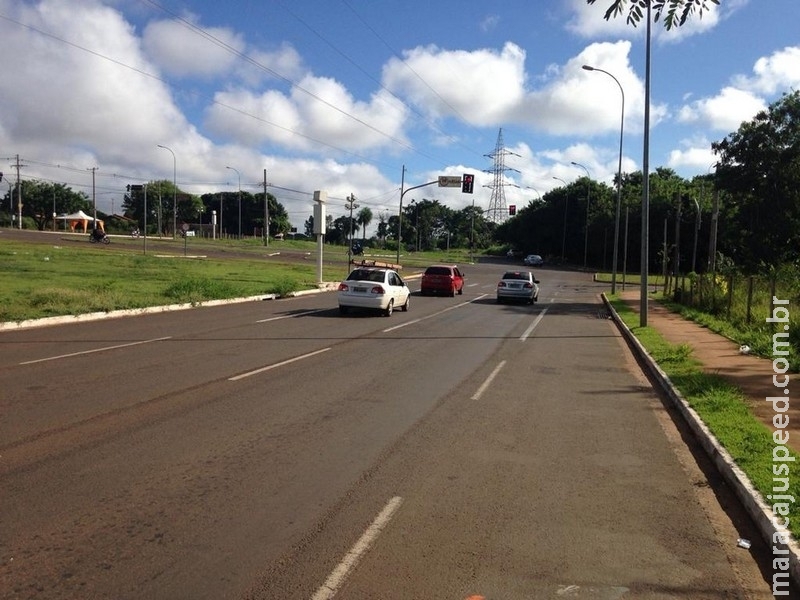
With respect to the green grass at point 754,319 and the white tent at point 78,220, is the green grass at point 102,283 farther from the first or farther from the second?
the white tent at point 78,220

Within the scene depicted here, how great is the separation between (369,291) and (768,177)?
2155cm

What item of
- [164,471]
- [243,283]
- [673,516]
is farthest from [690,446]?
[243,283]

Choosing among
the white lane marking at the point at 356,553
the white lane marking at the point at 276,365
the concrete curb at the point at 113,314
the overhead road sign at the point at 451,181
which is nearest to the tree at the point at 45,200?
the overhead road sign at the point at 451,181

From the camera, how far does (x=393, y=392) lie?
1001 cm

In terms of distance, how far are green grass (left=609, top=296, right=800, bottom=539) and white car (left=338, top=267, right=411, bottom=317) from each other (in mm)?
9328

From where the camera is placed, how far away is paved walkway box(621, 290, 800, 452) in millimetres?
8922

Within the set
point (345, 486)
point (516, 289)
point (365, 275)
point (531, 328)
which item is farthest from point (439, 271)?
point (345, 486)

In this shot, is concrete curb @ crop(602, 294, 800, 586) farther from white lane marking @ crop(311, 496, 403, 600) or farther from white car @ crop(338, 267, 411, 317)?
white car @ crop(338, 267, 411, 317)

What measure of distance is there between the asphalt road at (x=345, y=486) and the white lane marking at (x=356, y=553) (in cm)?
2

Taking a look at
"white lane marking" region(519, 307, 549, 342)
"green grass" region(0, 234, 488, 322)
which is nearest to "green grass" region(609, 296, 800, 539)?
"white lane marking" region(519, 307, 549, 342)

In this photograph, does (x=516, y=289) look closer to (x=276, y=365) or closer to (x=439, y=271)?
(x=439, y=271)

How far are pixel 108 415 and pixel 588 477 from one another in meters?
5.34

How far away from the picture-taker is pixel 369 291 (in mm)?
21875

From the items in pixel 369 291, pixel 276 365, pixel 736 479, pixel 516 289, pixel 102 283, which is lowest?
pixel 276 365
